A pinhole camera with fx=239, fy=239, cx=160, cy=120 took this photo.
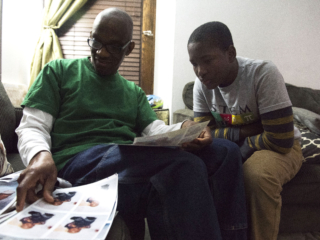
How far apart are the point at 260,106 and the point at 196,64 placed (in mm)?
333

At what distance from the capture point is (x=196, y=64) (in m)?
1.07

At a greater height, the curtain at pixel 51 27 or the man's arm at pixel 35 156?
the curtain at pixel 51 27

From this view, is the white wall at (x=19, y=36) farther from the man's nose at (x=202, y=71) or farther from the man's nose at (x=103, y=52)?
the man's nose at (x=202, y=71)

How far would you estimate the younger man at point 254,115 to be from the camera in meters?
0.94

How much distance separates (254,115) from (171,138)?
0.57 meters

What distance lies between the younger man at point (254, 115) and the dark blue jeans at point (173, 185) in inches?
8.9

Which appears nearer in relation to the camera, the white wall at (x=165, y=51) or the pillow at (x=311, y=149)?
the pillow at (x=311, y=149)

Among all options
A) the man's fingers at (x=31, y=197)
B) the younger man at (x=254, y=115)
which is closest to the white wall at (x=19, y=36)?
the younger man at (x=254, y=115)

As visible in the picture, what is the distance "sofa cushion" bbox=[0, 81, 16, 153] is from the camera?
1.05 meters

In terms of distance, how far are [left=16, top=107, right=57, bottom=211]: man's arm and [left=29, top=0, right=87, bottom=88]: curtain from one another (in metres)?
1.84

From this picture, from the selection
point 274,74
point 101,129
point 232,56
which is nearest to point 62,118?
point 101,129

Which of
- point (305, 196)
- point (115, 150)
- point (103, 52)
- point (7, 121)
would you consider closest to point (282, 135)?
point (305, 196)

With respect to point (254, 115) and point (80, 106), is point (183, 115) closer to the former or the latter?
point (254, 115)

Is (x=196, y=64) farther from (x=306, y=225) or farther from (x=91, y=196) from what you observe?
(x=306, y=225)
